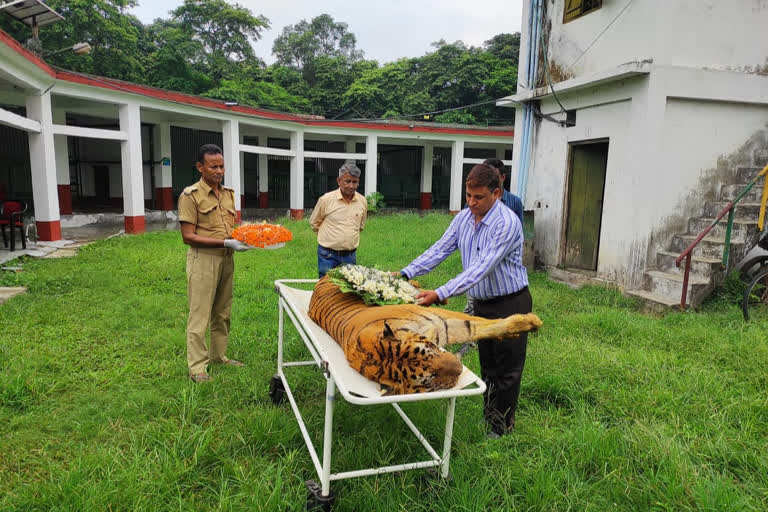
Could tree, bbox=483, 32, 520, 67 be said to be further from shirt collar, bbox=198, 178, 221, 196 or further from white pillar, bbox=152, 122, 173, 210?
shirt collar, bbox=198, 178, 221, 196

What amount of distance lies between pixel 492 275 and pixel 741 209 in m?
5.22

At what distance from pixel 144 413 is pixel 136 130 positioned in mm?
10081

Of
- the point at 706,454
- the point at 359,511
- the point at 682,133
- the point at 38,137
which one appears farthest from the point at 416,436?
the point at 38,137

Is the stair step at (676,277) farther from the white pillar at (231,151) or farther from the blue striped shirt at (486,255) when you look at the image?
the white pillar at (231,151)

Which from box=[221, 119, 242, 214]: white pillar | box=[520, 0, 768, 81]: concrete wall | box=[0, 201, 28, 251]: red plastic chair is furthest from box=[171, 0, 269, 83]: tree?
box=[520, 0, 768, 81]: concrete wall

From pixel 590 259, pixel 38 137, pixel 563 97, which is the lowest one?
pixel 590 259

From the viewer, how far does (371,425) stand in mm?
3029

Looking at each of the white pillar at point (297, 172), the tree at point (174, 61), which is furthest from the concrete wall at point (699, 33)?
the tree at point (174, 61)

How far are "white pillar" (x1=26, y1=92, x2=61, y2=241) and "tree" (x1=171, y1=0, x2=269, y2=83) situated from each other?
22470 millimetres

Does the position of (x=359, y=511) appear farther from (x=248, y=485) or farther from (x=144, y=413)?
(x=144, y=413)

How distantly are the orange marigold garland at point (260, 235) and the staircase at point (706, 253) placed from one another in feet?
15.2

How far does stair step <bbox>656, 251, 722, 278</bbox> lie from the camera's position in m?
5.86

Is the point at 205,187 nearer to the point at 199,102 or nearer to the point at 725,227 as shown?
the point at 725,227

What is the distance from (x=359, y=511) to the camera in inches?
90.4
